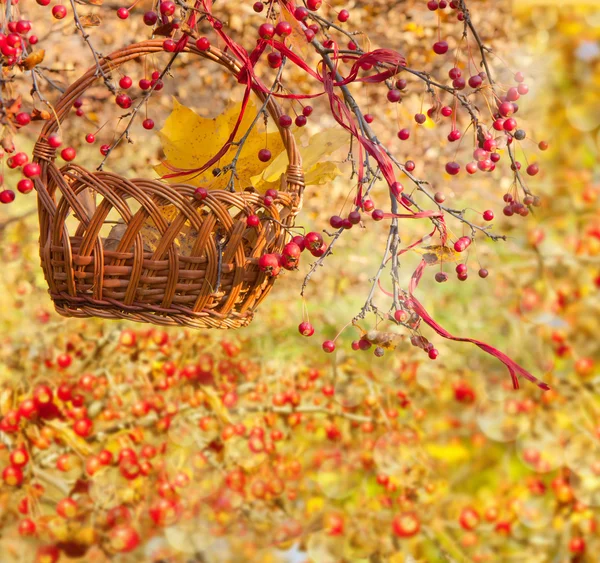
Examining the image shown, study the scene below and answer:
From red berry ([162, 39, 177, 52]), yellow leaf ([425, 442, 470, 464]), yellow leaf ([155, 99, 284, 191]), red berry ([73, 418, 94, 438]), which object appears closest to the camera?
red berry ([162, 39, 177, 52])

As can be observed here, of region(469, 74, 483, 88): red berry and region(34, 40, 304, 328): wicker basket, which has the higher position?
region(469, 74, 483, 88): red berry

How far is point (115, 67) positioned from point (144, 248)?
0.67 ft

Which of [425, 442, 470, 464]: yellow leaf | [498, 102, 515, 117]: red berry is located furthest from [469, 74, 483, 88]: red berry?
[425, 442, 470, 464]: yellow leaf

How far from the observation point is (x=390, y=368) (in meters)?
1.91

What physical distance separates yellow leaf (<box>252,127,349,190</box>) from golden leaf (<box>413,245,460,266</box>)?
0.54 ft

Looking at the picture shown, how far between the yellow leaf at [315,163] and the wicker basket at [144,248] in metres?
0.07

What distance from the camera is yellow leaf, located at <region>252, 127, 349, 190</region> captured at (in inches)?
32.4

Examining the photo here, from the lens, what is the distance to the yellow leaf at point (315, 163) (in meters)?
0.82

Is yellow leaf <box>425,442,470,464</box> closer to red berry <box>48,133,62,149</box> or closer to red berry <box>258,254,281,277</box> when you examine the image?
red berry <box>258,254,281,277</box>

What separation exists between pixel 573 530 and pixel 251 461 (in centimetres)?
88

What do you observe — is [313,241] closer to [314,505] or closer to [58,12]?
[58,12]

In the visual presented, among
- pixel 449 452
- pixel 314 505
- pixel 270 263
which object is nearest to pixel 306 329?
pixel 270 263

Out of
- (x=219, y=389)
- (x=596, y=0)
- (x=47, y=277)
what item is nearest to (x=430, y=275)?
(x=219, y=389)

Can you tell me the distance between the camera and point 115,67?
2.56ft
